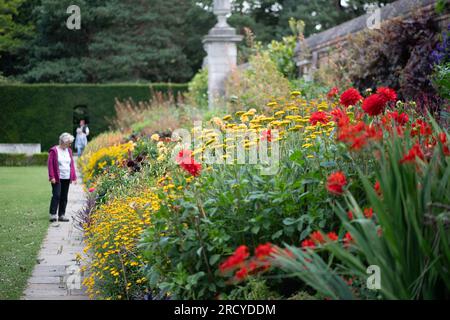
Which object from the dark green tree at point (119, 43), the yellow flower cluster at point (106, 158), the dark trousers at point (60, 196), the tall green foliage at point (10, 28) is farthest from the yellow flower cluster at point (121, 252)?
the dark green tree at point (119, 43)

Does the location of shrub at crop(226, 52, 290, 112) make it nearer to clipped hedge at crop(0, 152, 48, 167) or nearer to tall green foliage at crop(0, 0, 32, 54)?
clipped hedge at crop(0, 152, 48, 167)

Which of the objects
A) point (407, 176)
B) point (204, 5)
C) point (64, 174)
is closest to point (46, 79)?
point (204, 5)

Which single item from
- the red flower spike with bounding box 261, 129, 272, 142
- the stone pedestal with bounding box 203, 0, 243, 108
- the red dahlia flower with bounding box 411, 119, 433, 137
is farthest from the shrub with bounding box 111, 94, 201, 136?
the red dahlia flower with bounding box 411, 119, 433, 137

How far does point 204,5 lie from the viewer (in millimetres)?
32406

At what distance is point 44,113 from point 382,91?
23710 mm

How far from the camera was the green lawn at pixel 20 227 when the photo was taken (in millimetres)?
5332

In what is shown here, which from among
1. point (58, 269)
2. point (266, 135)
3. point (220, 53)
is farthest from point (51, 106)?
point (266, 135)

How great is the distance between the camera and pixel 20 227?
825cm

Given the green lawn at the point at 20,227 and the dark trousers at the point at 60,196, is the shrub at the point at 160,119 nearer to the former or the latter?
the dark trousers at the point at 60,196

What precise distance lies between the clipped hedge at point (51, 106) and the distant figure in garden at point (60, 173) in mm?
16016

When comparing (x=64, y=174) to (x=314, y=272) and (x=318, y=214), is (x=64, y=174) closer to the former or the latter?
(x=318, y=214)

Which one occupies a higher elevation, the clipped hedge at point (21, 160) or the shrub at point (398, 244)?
the shrub at point (398, 244)

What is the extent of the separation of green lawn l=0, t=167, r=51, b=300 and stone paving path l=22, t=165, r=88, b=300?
0.09 meters

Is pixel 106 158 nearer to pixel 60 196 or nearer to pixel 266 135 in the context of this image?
pixel 60 196
